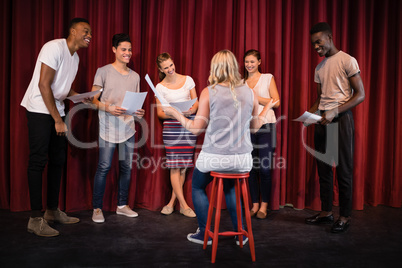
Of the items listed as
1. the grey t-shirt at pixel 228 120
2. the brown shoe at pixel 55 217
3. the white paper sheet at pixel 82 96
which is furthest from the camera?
the brown shoe at pixel 55 217

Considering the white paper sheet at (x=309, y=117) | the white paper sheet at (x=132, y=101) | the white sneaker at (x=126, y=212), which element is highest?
the white paper sheet at (x=132, y=101)

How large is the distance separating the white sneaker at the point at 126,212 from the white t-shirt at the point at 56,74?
1097 mm

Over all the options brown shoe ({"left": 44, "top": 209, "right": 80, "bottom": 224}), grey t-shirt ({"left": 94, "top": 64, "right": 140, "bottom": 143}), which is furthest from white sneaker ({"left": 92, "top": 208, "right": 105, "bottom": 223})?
grey t-shirt ({"left": 94, "top": 64, "right": 140, "bottom": 143})

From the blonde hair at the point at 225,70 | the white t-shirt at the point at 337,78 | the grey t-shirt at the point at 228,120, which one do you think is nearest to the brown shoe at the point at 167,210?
the grey t-shirt at the point at 228,120

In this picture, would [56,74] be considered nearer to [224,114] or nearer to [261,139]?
[224,114]

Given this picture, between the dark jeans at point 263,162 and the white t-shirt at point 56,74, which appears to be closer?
the white t-shirt at point 56,74

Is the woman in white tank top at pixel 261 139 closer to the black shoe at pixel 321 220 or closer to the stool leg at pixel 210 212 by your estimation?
the black shoe at pixel 321 220

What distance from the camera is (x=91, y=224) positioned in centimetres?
282

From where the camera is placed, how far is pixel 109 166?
2.98 metres

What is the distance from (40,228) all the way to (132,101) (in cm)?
122

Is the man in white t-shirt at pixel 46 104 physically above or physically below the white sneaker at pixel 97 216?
above

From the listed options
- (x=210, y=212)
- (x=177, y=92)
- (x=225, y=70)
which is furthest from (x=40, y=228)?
(x=225, y=70)

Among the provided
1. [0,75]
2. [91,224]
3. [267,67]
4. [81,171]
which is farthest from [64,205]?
[267,67]

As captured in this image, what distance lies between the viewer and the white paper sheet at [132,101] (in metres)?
2.62
